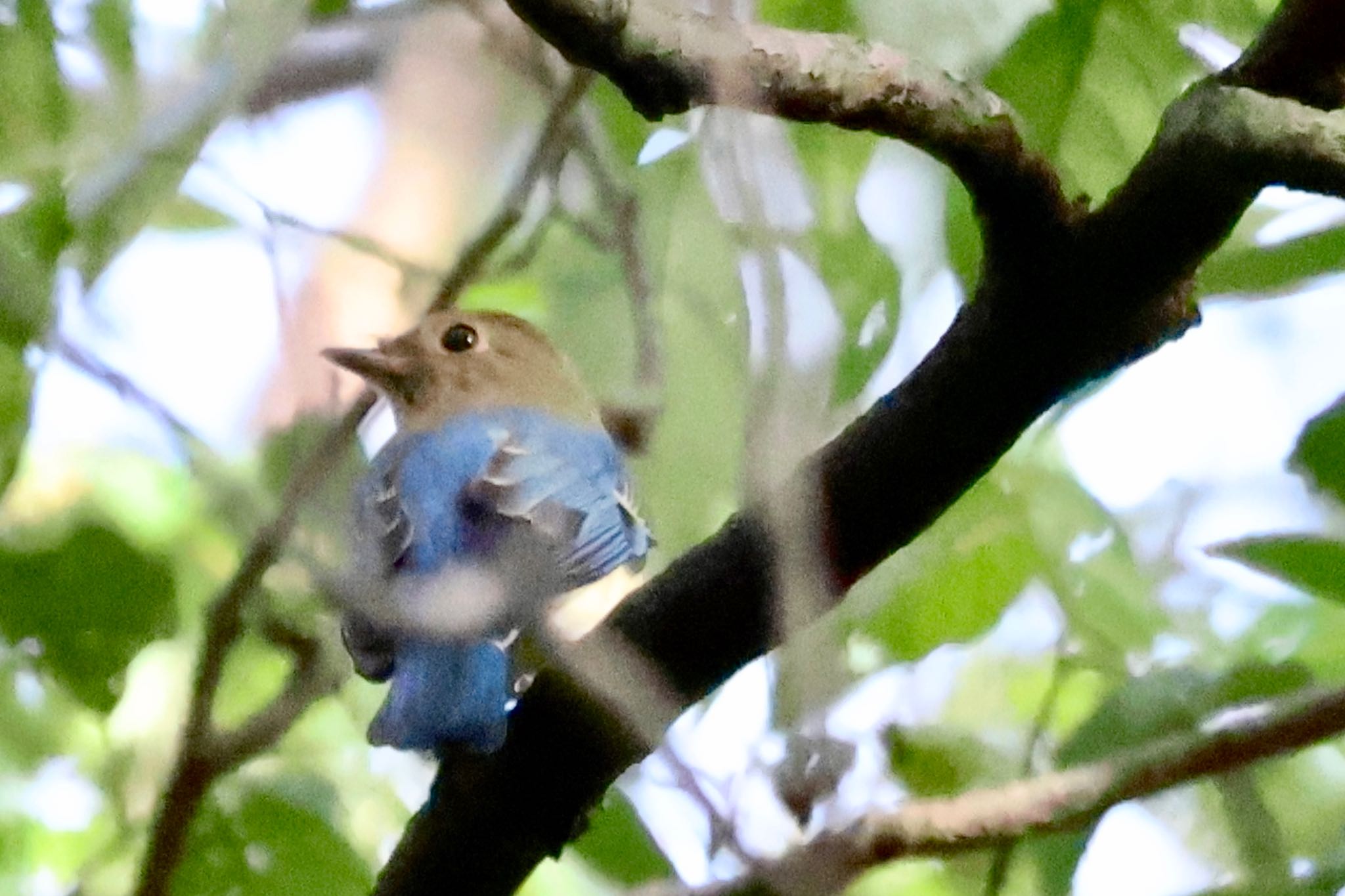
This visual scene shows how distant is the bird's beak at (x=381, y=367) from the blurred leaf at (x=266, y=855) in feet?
1.69

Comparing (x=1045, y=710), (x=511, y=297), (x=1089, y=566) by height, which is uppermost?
(x=1089, y=566)

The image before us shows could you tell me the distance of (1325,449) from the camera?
71cm

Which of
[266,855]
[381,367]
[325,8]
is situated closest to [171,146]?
[325,8]

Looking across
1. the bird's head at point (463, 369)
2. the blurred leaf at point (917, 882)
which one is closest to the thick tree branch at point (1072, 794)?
the blurred leaf at point (917, 882)

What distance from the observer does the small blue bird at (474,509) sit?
96 cm

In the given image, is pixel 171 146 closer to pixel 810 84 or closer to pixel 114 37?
pixel 114 37

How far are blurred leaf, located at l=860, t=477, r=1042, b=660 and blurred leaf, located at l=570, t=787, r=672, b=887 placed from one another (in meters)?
0.17

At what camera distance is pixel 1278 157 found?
1.80ft

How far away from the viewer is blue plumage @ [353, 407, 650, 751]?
94 cm

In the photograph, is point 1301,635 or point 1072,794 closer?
point 1072,794

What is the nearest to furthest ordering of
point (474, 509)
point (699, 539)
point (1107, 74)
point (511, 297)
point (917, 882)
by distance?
point (1107, 74) < point (699, 539) < point (917, 882) < point (474, 509) < point (511, 297)

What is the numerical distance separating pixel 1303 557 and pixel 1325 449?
0.25ft

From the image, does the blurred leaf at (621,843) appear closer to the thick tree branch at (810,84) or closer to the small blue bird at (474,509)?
the small blue bird at (474,509)

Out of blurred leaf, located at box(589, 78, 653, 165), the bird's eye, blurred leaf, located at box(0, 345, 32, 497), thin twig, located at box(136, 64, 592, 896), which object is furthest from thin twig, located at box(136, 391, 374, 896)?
the bird's eye
